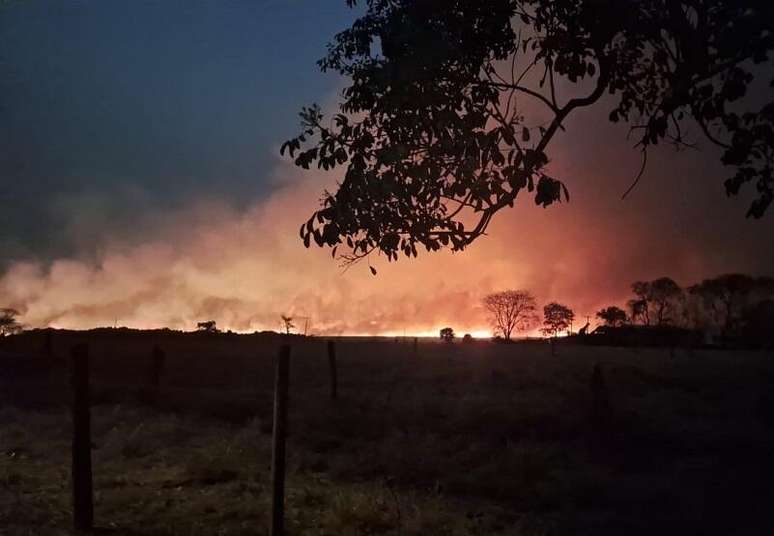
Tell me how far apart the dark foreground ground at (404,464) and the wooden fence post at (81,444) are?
416 mm

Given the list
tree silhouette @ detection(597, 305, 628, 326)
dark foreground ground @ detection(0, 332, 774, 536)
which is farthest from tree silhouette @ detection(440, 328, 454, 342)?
dark foreground ground @ detection(0, 332, 774, 536)

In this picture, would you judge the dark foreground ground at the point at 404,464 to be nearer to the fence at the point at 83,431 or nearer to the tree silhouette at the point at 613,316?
the fence at the point at 83,431

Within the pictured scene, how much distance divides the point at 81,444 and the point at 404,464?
5.98 meters

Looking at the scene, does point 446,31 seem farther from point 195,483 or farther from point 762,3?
point 195,483

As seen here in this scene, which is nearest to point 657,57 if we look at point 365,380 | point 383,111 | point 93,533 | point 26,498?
point 383,111

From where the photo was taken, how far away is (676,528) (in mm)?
9820

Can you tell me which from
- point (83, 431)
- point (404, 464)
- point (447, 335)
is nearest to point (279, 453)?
point (83, 431)

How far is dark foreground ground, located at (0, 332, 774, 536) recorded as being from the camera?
963 centimetres

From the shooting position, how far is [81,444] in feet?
28.7

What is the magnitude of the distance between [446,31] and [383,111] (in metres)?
1.12

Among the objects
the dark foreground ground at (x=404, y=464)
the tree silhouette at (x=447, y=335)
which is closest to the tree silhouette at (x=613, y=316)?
the tree silhouette at (x=447, y=335)

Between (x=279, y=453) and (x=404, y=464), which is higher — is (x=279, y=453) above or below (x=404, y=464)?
above

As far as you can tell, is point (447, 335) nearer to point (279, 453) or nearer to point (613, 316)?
point (613, 316)

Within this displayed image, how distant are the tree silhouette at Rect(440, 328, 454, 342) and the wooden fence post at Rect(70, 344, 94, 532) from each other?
103314 millimetres
